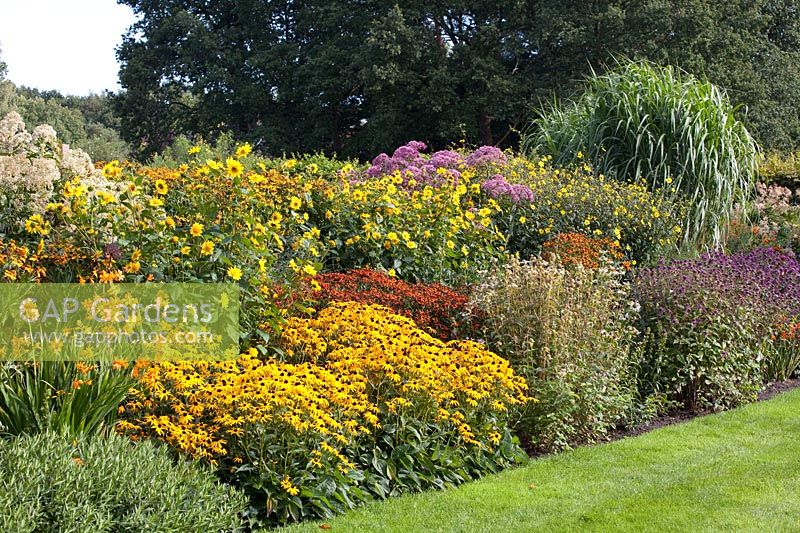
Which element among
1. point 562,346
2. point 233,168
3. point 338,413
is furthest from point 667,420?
point 233,168

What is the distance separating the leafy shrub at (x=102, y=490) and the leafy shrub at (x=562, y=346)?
2284 millimetres

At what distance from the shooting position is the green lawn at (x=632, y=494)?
3.78 meters

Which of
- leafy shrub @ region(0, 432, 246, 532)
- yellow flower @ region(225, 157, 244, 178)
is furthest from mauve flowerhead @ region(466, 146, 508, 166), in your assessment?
leafy shrub @ region(0, 432, 246, 532)

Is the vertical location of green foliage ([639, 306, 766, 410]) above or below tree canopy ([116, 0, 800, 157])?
below

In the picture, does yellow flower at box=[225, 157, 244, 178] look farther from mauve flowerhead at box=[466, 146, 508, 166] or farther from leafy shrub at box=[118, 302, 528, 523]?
mauve flowerhead at box=[466, 146, 508, 166]

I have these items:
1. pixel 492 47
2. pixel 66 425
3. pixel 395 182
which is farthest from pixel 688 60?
pixel 66 425

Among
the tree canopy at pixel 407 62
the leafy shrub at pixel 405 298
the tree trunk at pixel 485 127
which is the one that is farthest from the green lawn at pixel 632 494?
the tree trunk at pixel 485 127

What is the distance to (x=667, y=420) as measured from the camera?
5.90 metres

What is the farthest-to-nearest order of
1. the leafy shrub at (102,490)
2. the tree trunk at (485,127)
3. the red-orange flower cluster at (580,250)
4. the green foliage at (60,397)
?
1. the tree trunk at (485,127)
2. the red-orange flower cluster at (580,250)
3. the green foliage at (60,397)
4. the leafy shrub at (102,490)

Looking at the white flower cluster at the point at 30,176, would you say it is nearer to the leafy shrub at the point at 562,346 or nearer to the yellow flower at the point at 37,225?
the yellow flower at the point at 37,225

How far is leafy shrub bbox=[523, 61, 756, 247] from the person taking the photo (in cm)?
Result: 1001

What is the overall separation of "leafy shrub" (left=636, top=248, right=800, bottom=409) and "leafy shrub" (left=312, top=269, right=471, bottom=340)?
1429 millimetres

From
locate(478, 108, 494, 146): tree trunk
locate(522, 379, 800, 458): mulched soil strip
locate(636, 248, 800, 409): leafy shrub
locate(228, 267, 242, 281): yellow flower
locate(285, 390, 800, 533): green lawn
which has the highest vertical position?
locate(478, 108, 494, 146): tree trunk

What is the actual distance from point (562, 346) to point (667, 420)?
1171 mm
